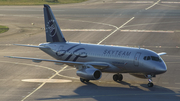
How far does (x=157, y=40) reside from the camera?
268ft

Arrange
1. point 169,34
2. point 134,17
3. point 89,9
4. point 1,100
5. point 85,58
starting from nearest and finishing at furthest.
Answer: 1. point 1,100
2. point 85,58
3. point 169,34
4. point 134,17
5. point 89,9

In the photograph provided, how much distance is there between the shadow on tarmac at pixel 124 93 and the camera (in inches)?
1619

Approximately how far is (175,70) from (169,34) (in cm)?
3433

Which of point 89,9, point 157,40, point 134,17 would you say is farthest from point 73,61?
point 89,9

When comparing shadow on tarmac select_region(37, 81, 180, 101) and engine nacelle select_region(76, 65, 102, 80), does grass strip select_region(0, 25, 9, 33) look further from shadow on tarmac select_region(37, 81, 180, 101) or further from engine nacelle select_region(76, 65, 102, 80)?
shadow on tarmac select_region(37, 81, 180, 101)

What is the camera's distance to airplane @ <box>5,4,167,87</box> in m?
44.8

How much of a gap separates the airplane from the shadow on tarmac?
57.8 inches

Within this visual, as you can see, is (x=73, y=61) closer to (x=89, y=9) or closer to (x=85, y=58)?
(x=85, y=58)

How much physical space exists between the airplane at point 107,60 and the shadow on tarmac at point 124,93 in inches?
57.8

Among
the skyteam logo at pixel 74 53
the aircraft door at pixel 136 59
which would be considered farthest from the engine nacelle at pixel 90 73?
the aircraft door at pixel 136 59

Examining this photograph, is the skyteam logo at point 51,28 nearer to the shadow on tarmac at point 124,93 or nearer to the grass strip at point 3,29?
the shadow on tarmac at point 124,93

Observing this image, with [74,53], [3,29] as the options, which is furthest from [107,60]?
[3,29]

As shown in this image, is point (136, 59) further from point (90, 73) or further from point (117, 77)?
point (90, 73)

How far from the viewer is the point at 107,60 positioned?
1865 inches
